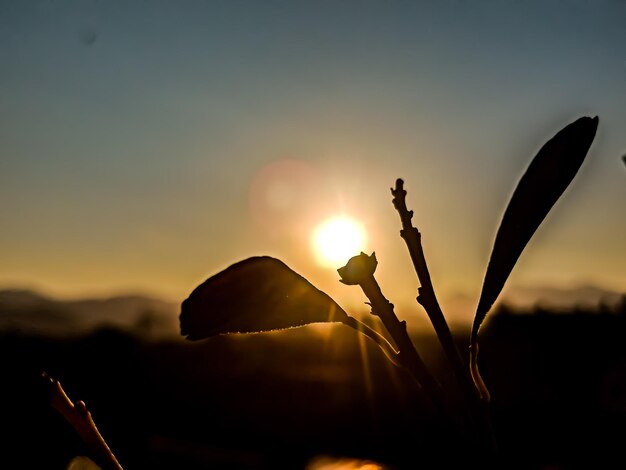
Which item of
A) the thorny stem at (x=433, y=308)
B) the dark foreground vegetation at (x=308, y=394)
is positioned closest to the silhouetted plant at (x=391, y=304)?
the thorny stem at (x=433, y=308)

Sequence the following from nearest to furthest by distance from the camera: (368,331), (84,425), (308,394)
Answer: (84,425) → (368,331) → (308,394)

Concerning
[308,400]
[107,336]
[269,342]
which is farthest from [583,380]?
[107,336]

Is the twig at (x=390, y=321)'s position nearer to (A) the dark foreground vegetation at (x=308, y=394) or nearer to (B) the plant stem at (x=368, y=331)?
(B) the plant stem at (x=368, y=331)

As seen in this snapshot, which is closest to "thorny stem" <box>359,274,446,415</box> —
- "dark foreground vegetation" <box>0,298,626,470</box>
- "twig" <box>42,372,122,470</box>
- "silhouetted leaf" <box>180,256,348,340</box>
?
"silhouetted leaf" <box>180,256,348,340</box>

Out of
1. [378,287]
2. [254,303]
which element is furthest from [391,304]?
[254,303]

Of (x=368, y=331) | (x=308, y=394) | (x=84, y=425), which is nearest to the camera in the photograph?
(x=84, y=425)

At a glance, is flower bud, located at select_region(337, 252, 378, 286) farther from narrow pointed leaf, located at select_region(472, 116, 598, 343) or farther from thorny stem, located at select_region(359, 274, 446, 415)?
narrow pointed leaf, located at select_region(472, 116, 598, 343)

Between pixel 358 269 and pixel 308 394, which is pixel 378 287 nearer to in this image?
pixel 358 269
